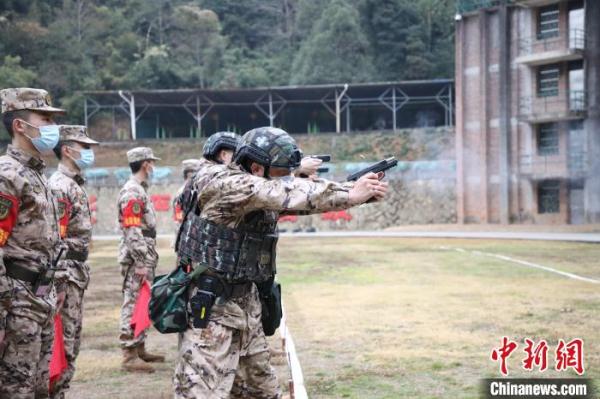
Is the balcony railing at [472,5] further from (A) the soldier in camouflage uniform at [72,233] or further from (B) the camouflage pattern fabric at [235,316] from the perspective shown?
(B) the camouflage pattern fabric at [235,316]

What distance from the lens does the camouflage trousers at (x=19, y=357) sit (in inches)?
179

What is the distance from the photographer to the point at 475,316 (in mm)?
10352

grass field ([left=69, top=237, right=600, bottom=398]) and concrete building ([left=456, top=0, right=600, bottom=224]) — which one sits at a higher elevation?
concrete building ([left=456, top=0, right=600, bottom=224])

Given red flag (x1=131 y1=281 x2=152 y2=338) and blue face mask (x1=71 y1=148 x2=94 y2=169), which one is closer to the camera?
blue face mask (x1=71 y1=148 x2=94 y2=169)

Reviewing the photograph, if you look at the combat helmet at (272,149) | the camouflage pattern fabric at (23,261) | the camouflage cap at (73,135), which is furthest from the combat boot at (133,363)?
the combat helmet at (272,149)

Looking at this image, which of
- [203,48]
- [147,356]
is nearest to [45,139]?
[147,356]

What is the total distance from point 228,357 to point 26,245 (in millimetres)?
1545

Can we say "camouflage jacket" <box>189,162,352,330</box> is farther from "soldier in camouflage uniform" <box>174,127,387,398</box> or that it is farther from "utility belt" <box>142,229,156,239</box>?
"utility belt" <box>142,229,156,239</box>

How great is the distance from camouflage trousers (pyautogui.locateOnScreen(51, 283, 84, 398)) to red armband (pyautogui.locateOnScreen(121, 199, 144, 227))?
178cm

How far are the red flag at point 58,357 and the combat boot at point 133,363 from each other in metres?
1.87

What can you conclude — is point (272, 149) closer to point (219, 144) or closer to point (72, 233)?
point (219, 144)
